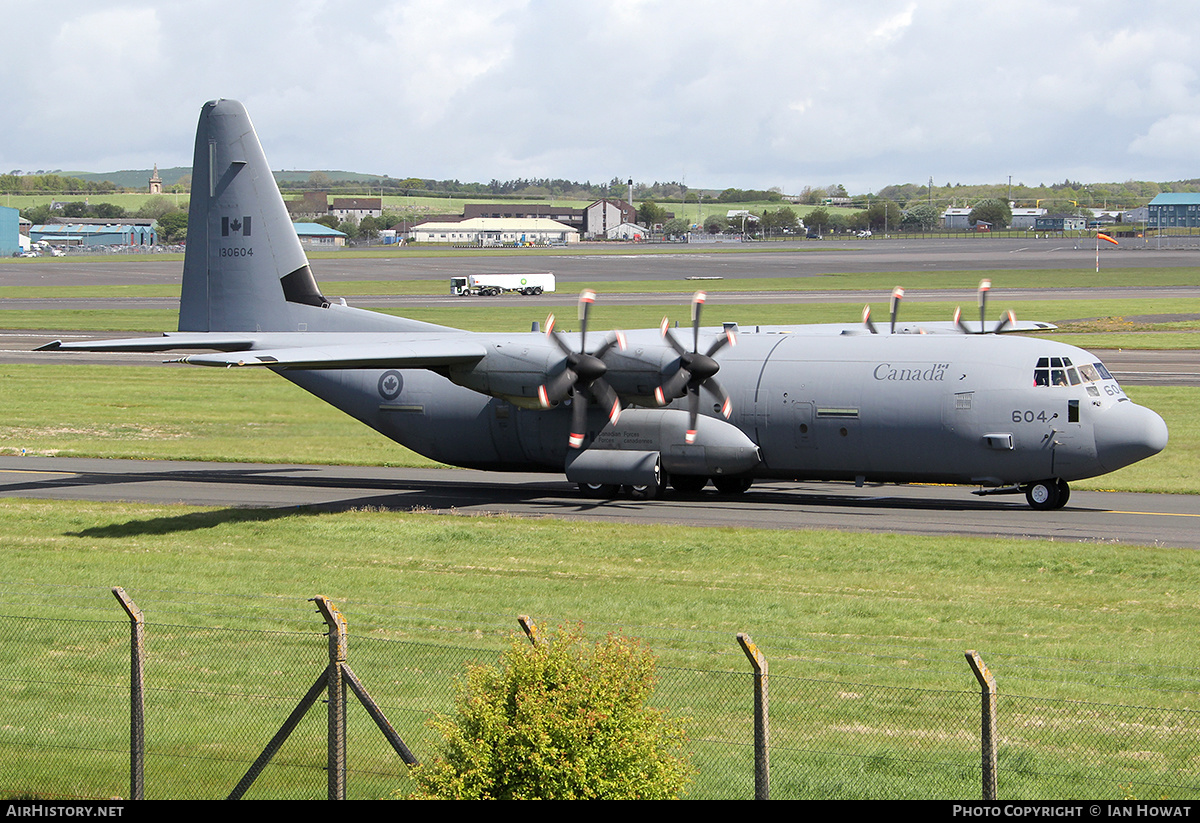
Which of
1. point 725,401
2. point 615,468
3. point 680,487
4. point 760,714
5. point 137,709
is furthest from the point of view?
point 680,487

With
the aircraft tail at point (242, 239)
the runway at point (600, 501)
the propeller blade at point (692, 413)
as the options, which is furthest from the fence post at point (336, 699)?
the aircraft tail at point (242, 239)

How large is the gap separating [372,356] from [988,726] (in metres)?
21.7

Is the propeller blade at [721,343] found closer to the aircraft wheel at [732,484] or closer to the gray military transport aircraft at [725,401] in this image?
the gray military transport aircraft at [725,401]

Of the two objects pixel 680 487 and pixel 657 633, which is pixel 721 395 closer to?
pixel 680 487

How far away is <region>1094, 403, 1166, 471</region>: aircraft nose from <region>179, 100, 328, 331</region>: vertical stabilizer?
2198 centimetres

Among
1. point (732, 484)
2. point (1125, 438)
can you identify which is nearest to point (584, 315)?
point (732, 484)

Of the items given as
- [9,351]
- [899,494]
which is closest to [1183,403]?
[899,494]

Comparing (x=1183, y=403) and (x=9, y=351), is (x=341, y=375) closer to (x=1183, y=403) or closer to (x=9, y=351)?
(x=1183, y=403)

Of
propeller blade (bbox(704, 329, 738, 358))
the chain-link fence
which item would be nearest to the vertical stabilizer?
propeller blade (bbox(704, 329, 738, 358))

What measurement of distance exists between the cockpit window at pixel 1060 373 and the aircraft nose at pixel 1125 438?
986 millimetres

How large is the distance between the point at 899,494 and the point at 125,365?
4537 centimetres

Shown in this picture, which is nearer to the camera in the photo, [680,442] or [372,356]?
[372,356]

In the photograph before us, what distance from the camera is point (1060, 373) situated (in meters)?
29.7

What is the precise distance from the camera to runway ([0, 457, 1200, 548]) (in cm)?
2880
